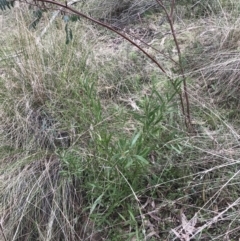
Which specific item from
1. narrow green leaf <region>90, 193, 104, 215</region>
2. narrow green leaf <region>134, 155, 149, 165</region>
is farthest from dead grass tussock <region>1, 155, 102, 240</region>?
narrow green leaf <region>134, 155, 149, 165</region>

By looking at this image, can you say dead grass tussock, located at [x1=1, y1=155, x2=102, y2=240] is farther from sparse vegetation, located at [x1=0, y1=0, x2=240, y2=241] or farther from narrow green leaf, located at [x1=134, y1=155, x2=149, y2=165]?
narrow green leaf, located at [x1=134, y1=155, x2=149, y2=165]

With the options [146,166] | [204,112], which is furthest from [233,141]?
[146,166]

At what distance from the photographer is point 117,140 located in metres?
1.81

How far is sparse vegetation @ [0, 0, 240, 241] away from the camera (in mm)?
1655

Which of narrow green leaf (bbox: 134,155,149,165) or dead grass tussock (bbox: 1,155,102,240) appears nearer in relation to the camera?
narrow green leaf (bbox: 134,155,149,165)

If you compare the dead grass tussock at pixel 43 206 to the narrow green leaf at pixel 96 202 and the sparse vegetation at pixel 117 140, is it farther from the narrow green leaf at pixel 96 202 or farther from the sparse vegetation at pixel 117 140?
the narrow green leaf at pixel 96 202

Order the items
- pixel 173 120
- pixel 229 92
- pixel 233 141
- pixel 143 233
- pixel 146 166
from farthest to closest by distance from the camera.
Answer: pixel 229 92 < pixel 173 120 < pixel 233 141 < pixel 146 166 < pixel 143 233

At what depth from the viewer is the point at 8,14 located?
11.3 feet

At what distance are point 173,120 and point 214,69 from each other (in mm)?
548

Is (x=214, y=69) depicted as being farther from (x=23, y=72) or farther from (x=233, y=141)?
(x=23, y=72)

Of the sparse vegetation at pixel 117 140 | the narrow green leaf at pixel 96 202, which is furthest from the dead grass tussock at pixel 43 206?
the narrow green leaf at pixel 96 202

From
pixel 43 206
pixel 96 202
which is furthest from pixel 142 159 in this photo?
pixel 43 206

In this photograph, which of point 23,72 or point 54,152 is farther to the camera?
point 23,72

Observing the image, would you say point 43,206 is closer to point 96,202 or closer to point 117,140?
point 96,202
